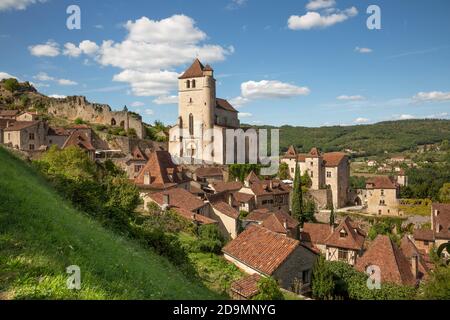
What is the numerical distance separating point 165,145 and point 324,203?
101ft

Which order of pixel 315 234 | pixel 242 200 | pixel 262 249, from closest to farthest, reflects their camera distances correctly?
pixel 262 249
pixel 315 234
pixel 242 200

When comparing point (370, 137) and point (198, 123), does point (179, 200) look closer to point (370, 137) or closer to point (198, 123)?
point (198, 123)

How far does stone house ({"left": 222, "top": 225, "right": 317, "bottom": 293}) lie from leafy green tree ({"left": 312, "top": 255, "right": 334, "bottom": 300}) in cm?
49

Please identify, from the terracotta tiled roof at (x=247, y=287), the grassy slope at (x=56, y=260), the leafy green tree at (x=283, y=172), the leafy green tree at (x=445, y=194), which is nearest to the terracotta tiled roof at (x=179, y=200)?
the terracotta tiled roof at (x=247, y=287)

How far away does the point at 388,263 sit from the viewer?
23000 mm

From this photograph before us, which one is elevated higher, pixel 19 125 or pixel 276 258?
pixel 19 125

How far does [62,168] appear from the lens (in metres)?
23.0

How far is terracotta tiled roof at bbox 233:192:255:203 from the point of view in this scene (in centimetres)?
4359

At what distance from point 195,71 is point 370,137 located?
462 ft

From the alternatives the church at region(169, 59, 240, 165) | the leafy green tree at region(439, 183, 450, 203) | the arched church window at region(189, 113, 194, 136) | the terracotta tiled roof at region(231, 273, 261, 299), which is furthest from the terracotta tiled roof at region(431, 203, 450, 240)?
the arched church window at region(189, 113, 194, 136)

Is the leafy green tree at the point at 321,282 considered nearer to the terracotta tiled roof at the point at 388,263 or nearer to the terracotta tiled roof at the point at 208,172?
the terracotta tiled roof at the point at 388,263

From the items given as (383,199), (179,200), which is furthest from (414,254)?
(383,199)
